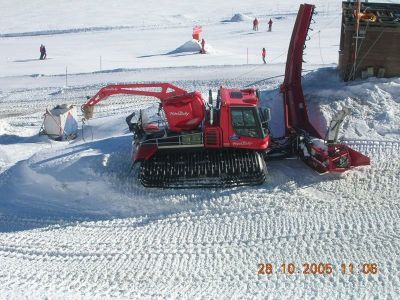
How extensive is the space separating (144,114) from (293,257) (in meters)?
4.41

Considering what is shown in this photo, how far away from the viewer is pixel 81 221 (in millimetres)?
8922

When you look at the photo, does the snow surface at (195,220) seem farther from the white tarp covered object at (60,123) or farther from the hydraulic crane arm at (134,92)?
the hydraulic crane arm at (134,92)

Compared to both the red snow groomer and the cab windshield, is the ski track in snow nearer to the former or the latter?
the red snow groomer

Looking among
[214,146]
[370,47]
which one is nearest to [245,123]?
[214,146]

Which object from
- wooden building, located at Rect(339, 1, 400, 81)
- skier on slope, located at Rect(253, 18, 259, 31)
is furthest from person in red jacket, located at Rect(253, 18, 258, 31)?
wooden building, located at Rect(339, 1, 400, 81)

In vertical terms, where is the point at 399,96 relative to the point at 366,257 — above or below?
above

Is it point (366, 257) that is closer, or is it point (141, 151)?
point (366, 257)

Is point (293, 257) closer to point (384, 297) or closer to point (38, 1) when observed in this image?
point (384, 297)

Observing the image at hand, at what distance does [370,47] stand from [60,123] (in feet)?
24.2

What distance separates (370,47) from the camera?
12.5 metres

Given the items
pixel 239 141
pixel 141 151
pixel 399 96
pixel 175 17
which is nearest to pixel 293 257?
→ pixel 239 141
